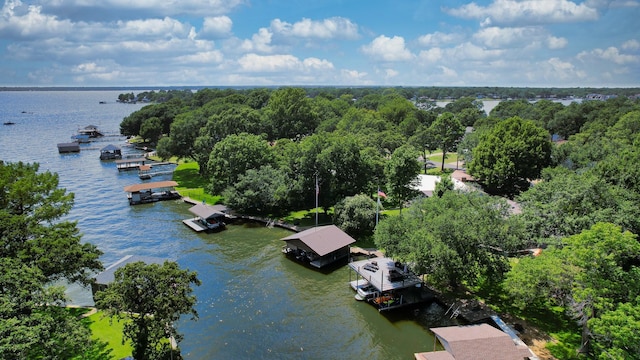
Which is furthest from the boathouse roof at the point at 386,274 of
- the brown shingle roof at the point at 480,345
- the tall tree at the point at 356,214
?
the tall tree at the point at 356,214

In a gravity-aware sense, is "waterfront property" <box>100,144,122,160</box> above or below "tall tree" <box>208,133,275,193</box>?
below

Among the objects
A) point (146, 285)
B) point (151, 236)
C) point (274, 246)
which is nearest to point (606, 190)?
point (274, 246)

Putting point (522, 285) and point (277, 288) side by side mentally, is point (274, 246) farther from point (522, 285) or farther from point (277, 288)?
point (522, 285)

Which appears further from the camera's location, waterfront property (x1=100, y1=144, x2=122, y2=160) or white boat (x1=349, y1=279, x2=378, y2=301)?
waterfront property (x1=100, y1=144, x2=122, y2=160)

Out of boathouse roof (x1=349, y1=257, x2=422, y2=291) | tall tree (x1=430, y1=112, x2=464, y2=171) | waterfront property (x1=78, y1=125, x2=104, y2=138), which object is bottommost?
boathouse roof (x1=349, y1=257, x2=422, y2=291)

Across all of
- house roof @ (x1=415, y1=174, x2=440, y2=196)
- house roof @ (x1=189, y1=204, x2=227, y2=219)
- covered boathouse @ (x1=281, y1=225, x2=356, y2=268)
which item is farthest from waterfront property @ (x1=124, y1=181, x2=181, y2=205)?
house roof @ (x1=415, y1=174, x2=440, y2=196)

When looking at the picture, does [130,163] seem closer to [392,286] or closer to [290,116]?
[290,116]

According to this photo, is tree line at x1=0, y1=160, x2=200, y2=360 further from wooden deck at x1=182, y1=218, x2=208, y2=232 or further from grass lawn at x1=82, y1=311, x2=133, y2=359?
wooden deck at x1=182, y1=218, x2=208, y2=232
